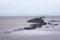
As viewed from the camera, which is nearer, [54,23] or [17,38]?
[17,38]

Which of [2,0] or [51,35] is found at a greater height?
[2,0]

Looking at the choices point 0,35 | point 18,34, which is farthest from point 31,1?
point 0,35

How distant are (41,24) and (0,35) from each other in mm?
750

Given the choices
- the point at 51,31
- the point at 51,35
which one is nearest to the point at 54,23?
the point at 51,31

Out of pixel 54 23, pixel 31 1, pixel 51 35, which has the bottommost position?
pixel 51 35

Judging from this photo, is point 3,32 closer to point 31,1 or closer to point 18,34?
point 18,34

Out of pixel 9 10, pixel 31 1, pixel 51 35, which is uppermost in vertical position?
pixel 31 1

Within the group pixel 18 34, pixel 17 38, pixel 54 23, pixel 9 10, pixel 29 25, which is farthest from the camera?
pixel 54 23

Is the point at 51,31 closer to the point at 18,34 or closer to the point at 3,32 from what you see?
the point at 18,34

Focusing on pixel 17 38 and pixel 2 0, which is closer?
pixel 17 38

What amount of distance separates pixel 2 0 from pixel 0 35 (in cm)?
53

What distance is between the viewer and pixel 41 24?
1.95 meters

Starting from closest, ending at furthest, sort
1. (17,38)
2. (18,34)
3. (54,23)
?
(17,38), (18,34), (54,23)

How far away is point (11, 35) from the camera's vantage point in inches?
63.6
